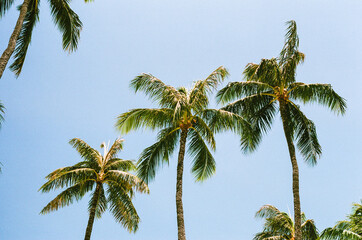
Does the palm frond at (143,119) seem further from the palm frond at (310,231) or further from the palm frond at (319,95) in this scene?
the palm frond at (310,231)

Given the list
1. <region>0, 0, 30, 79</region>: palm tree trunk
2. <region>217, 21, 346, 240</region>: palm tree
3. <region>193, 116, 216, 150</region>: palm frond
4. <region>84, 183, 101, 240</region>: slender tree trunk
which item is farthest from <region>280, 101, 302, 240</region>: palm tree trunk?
<region>0, 0, 30, 79</region>: palm tree trunk

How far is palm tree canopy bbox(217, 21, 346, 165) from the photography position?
15.0 m

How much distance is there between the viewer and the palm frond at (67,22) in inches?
529

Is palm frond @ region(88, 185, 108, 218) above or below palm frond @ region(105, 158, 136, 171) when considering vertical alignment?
below

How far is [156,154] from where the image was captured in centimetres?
1398

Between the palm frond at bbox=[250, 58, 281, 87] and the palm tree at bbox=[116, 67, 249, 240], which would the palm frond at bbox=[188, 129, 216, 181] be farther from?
the palm frond at bbox=[250, 58, 281, 87]

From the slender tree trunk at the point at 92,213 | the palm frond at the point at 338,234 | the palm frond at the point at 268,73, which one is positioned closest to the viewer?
the palm frond at the point at 338,234

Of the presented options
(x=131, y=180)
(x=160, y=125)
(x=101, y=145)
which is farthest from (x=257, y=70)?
(x=101, y=145)

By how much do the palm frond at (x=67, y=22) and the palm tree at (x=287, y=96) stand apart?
6492 millimetres

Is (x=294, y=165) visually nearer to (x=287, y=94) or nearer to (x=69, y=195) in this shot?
(x=287, y=94)

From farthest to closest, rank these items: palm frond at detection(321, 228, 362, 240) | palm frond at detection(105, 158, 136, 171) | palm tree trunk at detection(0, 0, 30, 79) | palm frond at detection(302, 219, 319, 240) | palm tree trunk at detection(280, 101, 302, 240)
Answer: palm frond at detection(302, 219, 319, 240)
palm frond at detection(105, 158, 136, 171)
palm frond at detection(321, 228, 362, 240)
palm tree trunk at detection(280, 101, 302, 240)
palm tree trunk at detection(0, 0, 30, 79)

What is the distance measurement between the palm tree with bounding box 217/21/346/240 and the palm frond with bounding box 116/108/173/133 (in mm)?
3281

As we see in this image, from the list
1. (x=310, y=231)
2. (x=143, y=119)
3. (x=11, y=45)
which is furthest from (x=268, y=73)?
(x=11, y=45)

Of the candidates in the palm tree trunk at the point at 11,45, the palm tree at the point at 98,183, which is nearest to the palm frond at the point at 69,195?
the palm tree at the point at 98,183
